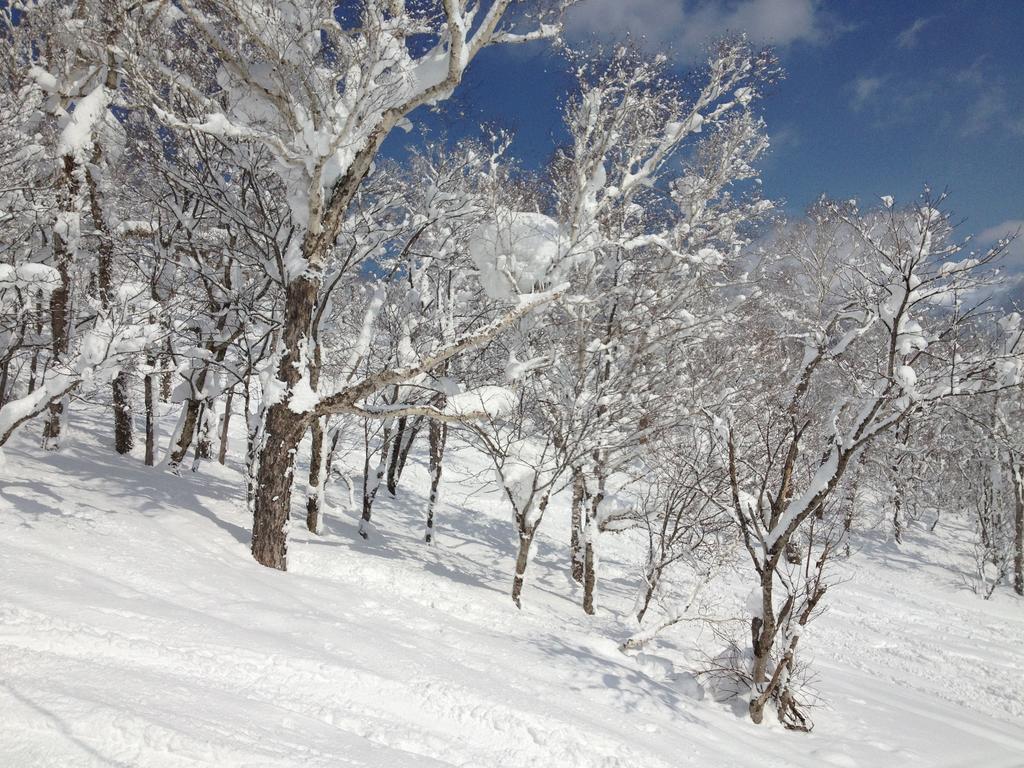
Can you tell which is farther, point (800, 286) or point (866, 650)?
point (800, 286)

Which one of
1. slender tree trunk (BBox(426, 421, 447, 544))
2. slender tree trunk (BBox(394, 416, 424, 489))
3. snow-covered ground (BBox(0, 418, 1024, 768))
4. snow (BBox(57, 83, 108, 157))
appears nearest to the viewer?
snow-covered ground (BBox(0, 418, 1024, 768))

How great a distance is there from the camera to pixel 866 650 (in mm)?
10938

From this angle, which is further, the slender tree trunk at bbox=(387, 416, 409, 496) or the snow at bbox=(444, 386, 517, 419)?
the slender tree trunk at bbox=(387, 416, 409, 496)

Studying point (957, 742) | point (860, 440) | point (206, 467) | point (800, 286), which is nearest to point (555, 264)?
point (860, 440)

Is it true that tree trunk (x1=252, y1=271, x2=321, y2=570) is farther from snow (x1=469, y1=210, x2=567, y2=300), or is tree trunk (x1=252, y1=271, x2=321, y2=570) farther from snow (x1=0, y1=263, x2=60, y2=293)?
snow (x1=0, y1=263, x2=60, y2=293)

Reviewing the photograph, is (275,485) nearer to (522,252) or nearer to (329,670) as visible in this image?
(329,670)

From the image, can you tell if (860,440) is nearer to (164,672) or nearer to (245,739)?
(245,739)

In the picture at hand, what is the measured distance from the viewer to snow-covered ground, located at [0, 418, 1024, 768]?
2.64 metres

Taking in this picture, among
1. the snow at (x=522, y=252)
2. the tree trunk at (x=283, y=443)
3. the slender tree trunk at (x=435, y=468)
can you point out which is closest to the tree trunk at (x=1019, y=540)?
the slender tree trunk at (x=435, y=468)

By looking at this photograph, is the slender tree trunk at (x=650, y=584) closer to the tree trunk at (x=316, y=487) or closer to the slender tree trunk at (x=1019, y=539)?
the tree trunk at (x=316, y=487)

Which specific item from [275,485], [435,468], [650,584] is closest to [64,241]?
[275,485]

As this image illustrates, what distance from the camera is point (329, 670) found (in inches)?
145

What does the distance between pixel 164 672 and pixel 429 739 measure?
61.5 inches

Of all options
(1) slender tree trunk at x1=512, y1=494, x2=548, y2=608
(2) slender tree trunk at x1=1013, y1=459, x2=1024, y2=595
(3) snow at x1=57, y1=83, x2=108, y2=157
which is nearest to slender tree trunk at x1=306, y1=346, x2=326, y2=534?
(1) slender tree trunk at x1=512, y1=494, x2=548, y2=608
